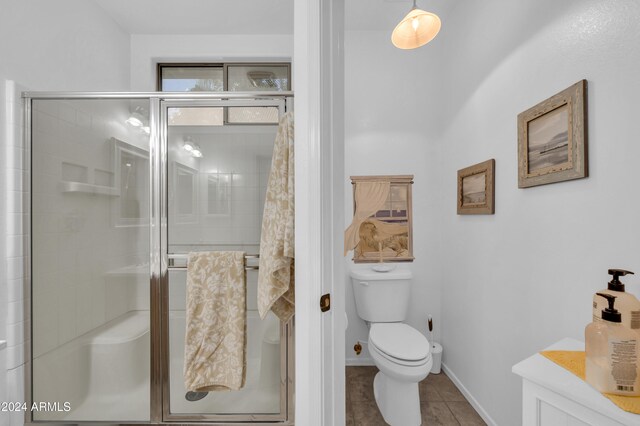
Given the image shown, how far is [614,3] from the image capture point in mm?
914

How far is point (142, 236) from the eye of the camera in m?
1.45

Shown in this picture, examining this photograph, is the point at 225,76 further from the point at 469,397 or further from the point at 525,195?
the point at 469,397

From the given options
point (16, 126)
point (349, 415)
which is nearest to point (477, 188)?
point (349, 415)

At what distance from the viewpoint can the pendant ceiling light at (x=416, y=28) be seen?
1.48 meters

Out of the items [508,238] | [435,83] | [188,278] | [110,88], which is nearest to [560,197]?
[508,238]

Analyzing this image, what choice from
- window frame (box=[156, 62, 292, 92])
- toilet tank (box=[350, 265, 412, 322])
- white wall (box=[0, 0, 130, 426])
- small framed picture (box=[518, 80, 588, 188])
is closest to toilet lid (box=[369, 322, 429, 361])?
toilet tank (box=[350, 265, 412, 322])

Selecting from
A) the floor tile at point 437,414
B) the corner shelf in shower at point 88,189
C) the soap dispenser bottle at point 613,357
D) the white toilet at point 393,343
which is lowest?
the floor tile at point 437,414

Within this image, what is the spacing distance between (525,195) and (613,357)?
0.86 metres

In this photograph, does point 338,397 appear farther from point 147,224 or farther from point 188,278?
point 147,224

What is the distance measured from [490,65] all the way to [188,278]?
2.03 meters

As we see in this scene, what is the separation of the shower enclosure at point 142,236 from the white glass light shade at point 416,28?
0.84m

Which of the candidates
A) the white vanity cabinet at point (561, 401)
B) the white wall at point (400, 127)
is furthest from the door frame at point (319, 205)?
the white wall at point (400, 127)

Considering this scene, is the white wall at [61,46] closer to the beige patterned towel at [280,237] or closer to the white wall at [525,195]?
the beige patterned towel at [280,237]

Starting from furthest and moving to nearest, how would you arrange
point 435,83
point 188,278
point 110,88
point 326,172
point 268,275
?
point 435,83 → point 110,88 → point 188,278 → point 268,275 → point 326,172
